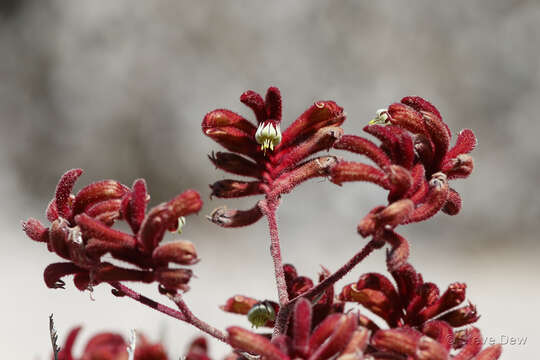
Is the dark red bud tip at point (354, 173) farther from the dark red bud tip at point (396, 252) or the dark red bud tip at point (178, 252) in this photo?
the dark red bud tip at point (178, 252)

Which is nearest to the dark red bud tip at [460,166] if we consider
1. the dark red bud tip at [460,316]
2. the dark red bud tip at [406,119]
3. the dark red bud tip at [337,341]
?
the dark red bud tip at [406,119]

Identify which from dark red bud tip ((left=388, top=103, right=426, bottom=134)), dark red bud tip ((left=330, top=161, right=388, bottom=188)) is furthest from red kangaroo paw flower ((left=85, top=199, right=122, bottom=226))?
dark red bud tip ((left=388, top=103, right=426, bottom=134))

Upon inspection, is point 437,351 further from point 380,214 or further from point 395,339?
point 380,214

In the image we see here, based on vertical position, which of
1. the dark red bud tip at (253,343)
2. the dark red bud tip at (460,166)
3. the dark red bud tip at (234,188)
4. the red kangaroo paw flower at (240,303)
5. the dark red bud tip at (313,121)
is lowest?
the dark red bud tip at (253,343)

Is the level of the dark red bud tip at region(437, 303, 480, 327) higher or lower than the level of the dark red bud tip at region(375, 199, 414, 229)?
lower

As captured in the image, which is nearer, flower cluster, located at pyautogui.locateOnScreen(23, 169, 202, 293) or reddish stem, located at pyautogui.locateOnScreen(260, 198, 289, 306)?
flower cluster, located at pyautogui.locateOnScreen(23, 169, 202, 293)

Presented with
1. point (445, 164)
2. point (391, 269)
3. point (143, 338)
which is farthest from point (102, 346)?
point (445, 164)

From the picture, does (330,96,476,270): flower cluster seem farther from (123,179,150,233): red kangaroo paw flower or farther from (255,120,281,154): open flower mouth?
(123,179,150,233): red kangaroo paw flower

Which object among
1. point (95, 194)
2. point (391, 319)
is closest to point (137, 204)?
point (95, 194)
